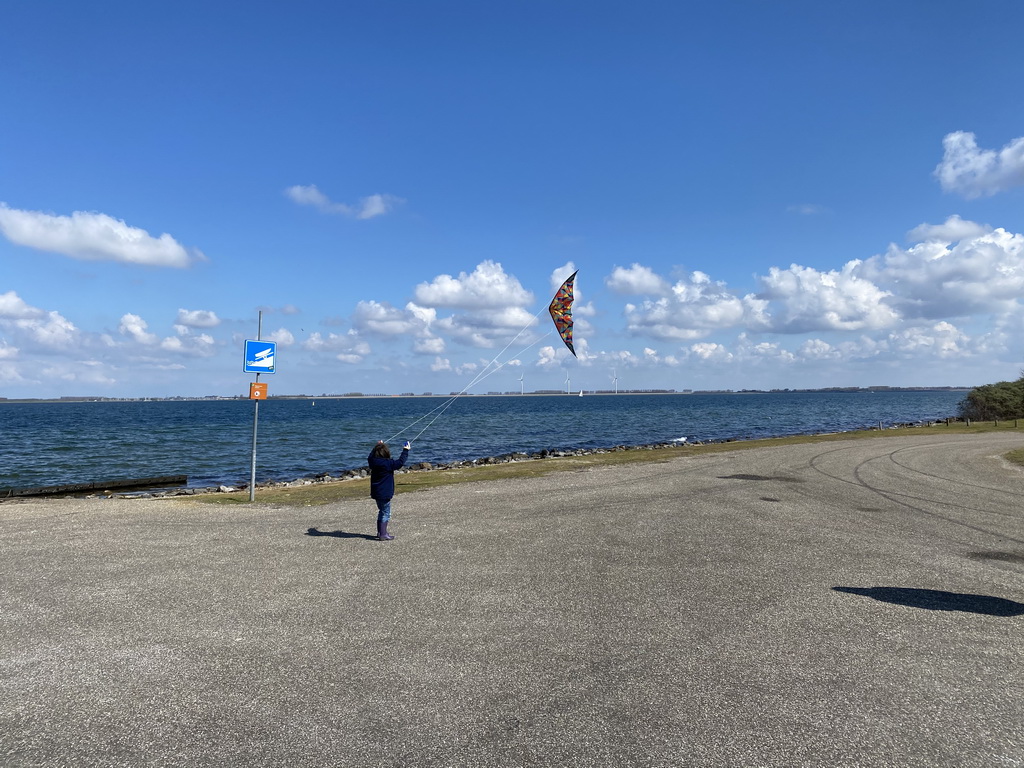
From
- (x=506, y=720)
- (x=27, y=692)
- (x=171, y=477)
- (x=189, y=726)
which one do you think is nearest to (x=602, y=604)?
(x=506, y=720)

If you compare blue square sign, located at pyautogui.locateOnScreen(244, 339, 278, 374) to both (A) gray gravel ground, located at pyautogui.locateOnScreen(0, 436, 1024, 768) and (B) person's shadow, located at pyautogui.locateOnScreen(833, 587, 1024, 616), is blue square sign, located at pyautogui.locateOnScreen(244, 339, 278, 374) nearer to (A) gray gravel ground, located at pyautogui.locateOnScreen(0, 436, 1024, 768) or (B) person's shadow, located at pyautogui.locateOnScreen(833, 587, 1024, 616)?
(A) gray gravel ground, located at pyautogui.locateOnScreen(0, 436, 1024, 768)

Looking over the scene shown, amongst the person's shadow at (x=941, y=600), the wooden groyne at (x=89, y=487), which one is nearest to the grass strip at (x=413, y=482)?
the wooden groyne at (x=89, y=487)

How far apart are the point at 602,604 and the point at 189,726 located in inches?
202

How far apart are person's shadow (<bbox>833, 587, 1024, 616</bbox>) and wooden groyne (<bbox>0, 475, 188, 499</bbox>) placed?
29.5m

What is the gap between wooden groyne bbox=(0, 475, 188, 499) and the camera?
2480 centimetres

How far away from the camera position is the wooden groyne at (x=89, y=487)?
2480 cm

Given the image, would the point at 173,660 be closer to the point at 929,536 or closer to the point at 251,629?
the point at 251,629

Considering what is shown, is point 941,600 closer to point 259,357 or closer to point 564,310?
point 564,310

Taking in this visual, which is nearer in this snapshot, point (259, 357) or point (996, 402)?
point (259, 357)

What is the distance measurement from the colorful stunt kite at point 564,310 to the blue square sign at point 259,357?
8121 mm

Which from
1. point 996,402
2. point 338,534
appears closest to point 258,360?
point 338,534

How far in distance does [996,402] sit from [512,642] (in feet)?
259

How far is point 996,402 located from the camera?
6506 cm

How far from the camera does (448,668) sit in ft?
20.3
